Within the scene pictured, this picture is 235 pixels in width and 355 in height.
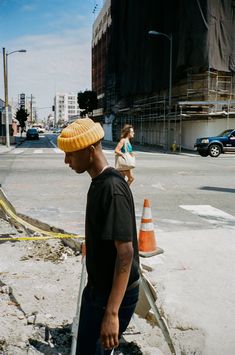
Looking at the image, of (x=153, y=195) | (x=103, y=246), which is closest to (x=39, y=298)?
(x=103, y=246)

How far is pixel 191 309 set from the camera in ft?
13.4

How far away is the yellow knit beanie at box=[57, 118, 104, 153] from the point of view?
2.14 m

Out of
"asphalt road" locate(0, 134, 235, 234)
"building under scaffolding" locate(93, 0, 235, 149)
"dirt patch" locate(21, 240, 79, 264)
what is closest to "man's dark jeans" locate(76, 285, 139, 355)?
"dirt patch" locate(21, 240, 79, 264)

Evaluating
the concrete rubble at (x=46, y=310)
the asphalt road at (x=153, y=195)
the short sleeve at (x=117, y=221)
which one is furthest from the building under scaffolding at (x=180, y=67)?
the short sleeve at (x=117, y=221)

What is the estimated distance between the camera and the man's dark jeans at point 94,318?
2186 mm

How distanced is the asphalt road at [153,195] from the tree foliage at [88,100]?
69.4 metres

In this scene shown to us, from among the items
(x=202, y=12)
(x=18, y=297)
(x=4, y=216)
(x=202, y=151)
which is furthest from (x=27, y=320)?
(x=202, y=12)

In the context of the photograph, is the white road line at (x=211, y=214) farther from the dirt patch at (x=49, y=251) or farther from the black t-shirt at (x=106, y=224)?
the black t-shirt at (x=106, y=224)

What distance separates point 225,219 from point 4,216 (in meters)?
4.23

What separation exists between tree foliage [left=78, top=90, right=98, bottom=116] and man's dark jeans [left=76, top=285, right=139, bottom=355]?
84204 mm

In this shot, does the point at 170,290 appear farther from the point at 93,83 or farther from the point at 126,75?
the point at 93,83

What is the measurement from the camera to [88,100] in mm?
85438

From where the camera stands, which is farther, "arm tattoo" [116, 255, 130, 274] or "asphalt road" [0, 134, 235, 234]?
"asphalt road" [0, 134, 235, 234]

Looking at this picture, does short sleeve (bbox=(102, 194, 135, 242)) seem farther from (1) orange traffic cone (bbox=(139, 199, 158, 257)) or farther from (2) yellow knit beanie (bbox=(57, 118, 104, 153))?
(1) orange traffic cone (bbox=(139, 199, 158, 257))
